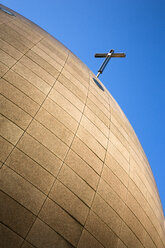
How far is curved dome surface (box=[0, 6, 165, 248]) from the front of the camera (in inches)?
267

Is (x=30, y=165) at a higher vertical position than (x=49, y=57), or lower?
lower

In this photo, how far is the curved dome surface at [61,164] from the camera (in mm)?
6773

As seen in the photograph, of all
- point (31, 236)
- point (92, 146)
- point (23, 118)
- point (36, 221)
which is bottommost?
point (31, 236)

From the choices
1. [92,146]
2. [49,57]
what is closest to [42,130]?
[92,146]

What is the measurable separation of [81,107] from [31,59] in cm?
330

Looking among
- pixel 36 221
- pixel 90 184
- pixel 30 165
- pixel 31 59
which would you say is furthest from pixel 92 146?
pixel 31 59

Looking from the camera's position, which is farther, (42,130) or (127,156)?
(127,156)

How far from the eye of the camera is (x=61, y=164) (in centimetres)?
796

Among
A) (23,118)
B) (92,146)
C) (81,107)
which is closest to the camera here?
(23,118)

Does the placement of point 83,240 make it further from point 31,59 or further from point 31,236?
point 31,59

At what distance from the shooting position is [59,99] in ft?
31.7

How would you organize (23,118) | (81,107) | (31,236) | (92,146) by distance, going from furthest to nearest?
1. (81,107)
2. (92,146)
3. (23,118)
4. (31,236)

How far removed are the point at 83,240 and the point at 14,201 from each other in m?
2.76

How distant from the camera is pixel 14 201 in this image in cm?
652
